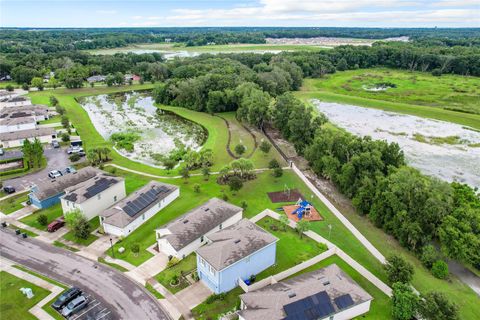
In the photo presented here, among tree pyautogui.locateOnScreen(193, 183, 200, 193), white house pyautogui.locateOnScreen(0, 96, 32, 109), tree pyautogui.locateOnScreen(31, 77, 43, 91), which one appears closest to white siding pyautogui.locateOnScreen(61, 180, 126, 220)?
tree pyautogui.locateOnScreen(193, 183, 200, 193)

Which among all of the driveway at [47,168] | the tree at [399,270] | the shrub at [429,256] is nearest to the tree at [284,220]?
the tree at [399,270]

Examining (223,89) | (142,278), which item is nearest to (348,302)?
(142,278)

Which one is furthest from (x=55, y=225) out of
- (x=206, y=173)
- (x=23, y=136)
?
(x=23, y=136)

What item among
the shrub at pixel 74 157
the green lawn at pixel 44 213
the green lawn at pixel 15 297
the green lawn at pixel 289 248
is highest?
the shrub at pixel 74 157

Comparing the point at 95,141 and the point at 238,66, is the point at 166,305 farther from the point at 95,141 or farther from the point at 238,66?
the point at 238,66

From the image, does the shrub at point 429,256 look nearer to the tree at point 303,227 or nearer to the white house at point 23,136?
the tree at point 303,227

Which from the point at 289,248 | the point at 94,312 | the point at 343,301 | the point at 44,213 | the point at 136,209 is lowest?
the point at 289,248

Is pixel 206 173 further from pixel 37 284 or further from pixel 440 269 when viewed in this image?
pixel 440 269
